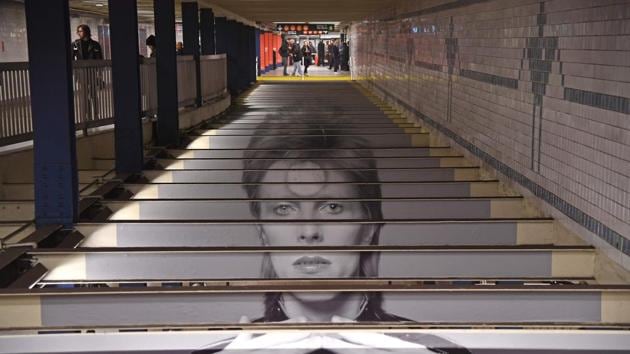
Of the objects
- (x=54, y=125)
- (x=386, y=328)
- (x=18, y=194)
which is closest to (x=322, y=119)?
(x=18, y=194)

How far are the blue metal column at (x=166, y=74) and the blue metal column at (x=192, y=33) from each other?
3.12 meters

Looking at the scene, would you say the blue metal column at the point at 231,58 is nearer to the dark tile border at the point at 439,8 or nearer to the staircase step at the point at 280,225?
the dark tile border at the point at 439,8

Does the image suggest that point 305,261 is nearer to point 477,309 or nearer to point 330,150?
point 477,309

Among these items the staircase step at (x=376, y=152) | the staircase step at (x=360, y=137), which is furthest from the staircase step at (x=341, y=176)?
the staircase step at (x=360, y=137)

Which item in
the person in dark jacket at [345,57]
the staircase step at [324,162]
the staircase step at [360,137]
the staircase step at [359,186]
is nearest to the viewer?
the staircase step at [359,186]

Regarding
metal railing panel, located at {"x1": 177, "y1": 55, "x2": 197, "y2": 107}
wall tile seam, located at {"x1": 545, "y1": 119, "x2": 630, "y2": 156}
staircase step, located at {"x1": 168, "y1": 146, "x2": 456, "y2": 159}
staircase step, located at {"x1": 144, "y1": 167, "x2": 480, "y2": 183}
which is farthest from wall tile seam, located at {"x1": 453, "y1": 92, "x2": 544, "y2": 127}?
metal railing panel, located at {"x1": 177, "y1": 55, "x2": 197, "y2": 107}

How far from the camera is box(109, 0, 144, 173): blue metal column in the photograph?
7.72m

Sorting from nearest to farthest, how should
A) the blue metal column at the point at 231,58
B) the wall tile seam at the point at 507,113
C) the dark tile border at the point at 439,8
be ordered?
the wall tile seam at the point at 507,113, the dark tile border at the point at 439,8, the blue metal column at the point at 231,58

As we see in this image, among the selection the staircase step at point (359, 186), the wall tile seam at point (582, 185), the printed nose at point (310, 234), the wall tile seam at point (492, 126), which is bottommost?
the printed nose at point (310, 234)

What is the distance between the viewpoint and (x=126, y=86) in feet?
25.8

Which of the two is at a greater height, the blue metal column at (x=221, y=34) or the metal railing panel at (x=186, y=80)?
the blue metal column at (x=221, y=34)

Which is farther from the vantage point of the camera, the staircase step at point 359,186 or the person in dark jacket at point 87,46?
the person in dark jacket at point 87,46

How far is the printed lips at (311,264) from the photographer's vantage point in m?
4.77

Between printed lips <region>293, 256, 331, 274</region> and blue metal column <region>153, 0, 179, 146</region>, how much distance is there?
5771 millimetres
